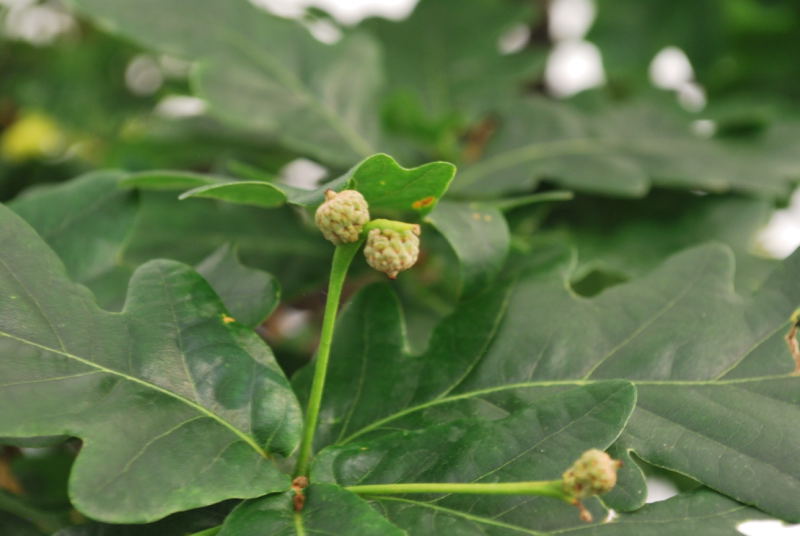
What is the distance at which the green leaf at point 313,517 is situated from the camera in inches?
21.9

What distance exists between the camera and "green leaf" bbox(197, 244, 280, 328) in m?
0.72

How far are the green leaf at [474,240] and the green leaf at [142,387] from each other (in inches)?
7.8

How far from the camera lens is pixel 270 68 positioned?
115 cm

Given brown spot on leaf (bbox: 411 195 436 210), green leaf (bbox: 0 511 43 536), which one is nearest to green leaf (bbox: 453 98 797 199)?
brown spot on leaf (bbox: 411 195 436 210)

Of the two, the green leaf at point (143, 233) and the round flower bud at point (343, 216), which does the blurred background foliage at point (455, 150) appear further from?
the round flower bud at point (343, 216)

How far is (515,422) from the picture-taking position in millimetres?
626

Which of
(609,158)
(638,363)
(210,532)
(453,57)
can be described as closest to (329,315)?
(210,532)

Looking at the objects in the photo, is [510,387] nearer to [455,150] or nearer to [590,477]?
[590,477]

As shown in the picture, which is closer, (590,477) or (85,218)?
(590,477)

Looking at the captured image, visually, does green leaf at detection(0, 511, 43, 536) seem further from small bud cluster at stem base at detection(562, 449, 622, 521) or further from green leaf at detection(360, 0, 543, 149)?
green leaf at detection(360, 0, 543, 149)

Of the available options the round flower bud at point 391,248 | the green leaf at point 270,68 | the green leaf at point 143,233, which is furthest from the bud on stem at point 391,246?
the green leaf at point 270,68

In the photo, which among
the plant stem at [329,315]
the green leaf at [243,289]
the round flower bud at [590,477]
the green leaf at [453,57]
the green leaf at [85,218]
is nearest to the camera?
the round flower bud at [590,477]

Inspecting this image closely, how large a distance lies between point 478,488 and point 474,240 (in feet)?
0.89

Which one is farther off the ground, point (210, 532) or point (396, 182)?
point (396, 182)
